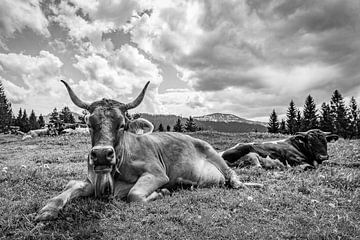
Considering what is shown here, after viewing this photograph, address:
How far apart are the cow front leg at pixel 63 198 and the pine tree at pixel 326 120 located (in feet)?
232

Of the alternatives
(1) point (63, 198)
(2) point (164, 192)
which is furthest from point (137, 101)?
(1) point (63, 198)

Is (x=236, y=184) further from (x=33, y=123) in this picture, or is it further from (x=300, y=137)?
(x=33, y=123)

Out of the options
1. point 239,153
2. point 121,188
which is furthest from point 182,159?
point 239,153

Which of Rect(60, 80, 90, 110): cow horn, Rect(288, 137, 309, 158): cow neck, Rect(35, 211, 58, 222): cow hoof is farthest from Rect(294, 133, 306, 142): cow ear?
Rect(35, 211, 58, 222): cow hoof

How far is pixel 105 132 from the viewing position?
5.56 meters

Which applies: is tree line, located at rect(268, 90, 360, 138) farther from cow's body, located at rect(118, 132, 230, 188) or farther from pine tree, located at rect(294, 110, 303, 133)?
cow's body, located at rect(118, 132, 230, 188)

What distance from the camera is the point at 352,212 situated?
5.30 metres

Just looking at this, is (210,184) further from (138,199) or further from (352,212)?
(352,212)

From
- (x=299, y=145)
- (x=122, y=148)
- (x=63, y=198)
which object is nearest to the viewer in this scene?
(x=63, y=198)

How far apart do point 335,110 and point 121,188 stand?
78.2 m

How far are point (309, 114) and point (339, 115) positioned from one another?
7.64 m

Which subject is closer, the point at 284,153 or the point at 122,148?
the point at 122,148

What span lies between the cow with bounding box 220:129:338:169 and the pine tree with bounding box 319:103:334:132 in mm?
58879

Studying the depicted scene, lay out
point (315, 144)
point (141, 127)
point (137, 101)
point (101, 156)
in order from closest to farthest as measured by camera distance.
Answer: point (101, 156) < point (137, 101) < point (141, 127) < point (315, 144)
